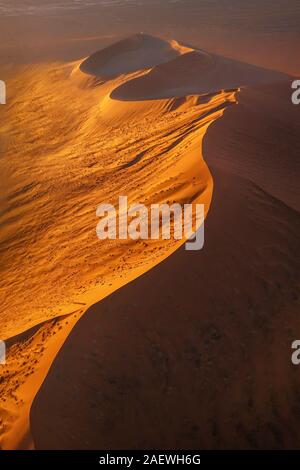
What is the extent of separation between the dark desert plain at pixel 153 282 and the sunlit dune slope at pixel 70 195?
0.03 m

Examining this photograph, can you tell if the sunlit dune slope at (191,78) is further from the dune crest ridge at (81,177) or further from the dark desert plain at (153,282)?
the dark desert plain at (153,282)

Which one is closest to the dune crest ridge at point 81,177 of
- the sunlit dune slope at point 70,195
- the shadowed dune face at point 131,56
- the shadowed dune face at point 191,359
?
the sunlit dune slope at point 70,195

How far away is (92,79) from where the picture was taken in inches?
659

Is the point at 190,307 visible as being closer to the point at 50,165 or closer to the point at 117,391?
the point at 117,391

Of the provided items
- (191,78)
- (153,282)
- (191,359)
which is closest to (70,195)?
(153,282)

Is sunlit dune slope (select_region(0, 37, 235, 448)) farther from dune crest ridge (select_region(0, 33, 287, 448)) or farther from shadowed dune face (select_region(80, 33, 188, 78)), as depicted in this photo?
shadowed dune face (select_region(80, 33, 188, 78))

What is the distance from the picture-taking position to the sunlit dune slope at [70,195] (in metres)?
4.85

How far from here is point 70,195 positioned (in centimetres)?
915

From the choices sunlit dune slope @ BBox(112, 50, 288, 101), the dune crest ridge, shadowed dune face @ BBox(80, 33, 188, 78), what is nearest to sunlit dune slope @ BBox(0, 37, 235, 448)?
the dune crest ridge

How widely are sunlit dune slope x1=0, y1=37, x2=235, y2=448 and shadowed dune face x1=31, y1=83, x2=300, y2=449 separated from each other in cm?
30

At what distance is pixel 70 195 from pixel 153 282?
4928 mm

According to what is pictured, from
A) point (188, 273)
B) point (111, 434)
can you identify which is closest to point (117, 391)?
point (111, 434)

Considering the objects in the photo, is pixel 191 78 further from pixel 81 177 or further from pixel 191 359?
pixel 191 359

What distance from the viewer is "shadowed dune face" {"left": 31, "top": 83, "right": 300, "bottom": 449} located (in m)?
4.01
